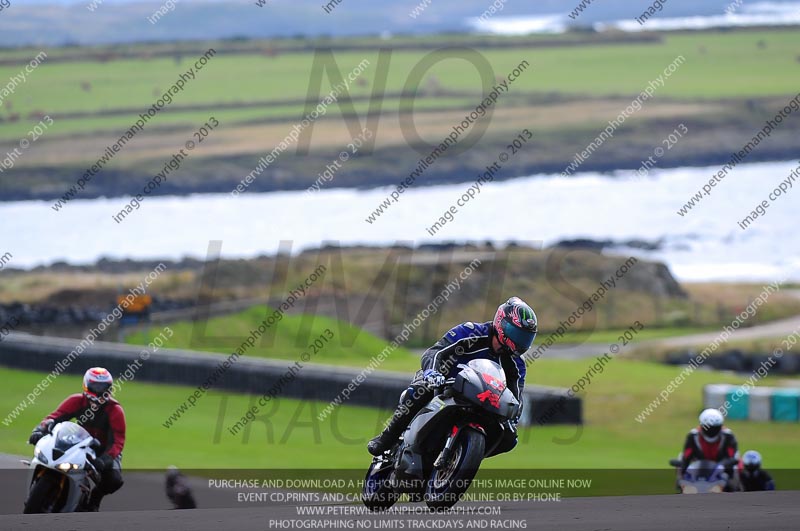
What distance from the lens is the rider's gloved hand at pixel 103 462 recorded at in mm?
10176

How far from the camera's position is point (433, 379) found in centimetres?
916

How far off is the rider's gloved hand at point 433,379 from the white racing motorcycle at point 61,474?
2682mm

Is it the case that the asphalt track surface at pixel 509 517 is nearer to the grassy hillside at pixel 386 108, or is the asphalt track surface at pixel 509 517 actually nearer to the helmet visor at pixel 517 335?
the helmet visor at pixel 517 335

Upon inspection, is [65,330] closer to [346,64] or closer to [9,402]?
[9,402]

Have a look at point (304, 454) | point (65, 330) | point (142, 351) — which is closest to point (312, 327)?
point (65, 330)

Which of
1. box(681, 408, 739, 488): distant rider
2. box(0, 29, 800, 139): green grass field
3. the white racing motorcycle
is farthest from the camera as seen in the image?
box(0, 29, 800, 139): green grass field

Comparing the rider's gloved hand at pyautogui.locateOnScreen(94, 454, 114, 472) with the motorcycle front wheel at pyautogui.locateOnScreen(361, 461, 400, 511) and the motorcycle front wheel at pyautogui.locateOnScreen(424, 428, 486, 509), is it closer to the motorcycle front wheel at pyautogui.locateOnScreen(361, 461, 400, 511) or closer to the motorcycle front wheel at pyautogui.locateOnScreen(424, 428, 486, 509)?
the motorcycle front wheel at pyautogui.locateOnScreen(361, 461, 400, 511)

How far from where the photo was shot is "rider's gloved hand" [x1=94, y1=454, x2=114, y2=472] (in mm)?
10176

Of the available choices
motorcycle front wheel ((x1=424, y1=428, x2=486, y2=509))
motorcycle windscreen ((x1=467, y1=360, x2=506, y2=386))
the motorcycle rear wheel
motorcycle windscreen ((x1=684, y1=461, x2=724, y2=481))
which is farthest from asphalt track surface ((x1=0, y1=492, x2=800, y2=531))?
motorcycle windscreen ((x1=684, y1=461, x2=724, y2=481))

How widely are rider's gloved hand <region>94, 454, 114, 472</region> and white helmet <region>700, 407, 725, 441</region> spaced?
18.3 feet

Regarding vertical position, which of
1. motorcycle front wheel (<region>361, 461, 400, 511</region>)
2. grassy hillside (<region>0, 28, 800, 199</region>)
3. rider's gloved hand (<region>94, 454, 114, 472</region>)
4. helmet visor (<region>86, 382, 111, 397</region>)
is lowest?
motorcycle front wheel (<region>361, 461, 400, 511</region>)

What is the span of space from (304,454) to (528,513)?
9360 mm

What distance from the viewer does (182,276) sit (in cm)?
4653

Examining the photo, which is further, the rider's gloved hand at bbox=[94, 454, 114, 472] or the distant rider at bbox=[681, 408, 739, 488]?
the distant rider at bbox=[681, 408, 739, 488]
